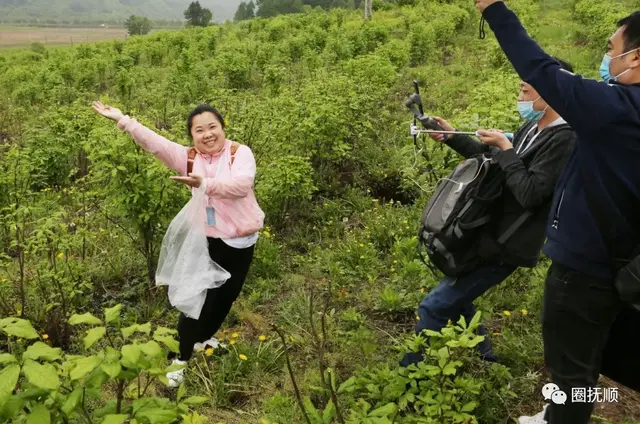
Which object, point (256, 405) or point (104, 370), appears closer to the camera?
point (104, 370)

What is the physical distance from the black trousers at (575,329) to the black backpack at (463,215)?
426mm

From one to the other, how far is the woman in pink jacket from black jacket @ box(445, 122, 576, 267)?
51.1 inches

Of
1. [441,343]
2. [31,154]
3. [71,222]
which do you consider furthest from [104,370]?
[31,154]

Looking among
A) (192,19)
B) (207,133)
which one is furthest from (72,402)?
(192,19)

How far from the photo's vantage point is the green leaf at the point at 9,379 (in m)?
1.27

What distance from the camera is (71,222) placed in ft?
16.4

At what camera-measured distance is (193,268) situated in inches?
114

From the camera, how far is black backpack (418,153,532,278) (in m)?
2.32

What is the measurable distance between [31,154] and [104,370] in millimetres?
5289

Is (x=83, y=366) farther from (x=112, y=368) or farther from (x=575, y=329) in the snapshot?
(x=575, y=329)

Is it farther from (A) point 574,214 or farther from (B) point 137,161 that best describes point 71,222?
(A) point 574,214

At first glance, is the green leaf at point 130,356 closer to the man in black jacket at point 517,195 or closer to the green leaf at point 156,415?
the green leaf at point 156,415

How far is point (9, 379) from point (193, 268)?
162cm

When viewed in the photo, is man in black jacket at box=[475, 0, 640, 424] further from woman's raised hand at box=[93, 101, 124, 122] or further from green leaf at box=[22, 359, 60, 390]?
woman's raised hand at box=[93, 101, 124, 122]
